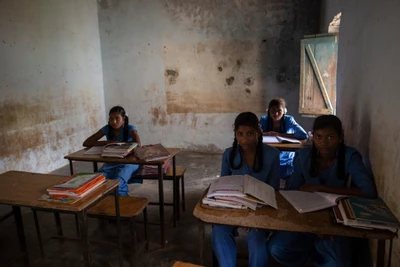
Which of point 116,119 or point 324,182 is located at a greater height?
point 116,119

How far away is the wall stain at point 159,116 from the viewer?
6523mm

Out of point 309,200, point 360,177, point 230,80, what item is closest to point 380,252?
point 309,200

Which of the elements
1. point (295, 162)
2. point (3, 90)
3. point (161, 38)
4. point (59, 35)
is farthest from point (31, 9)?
point (295, 162)

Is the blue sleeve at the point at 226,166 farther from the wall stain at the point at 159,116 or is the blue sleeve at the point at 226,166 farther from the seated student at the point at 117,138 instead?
the wall stain at the point at 159,116

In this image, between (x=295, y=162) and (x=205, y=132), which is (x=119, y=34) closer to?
(x=205, y=132)

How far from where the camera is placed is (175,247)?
9.01 ft

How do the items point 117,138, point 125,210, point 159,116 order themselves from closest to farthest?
point 125,210, point 117,138, point 159,116

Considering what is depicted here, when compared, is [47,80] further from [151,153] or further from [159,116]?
[151,153]

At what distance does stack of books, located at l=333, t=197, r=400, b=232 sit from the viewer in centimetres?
133

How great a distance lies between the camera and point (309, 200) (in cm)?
163

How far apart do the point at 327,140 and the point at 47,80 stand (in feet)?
16.0

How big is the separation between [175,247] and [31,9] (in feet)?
14.6

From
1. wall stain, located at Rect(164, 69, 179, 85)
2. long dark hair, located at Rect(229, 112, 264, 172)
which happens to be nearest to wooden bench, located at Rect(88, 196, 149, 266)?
long dark hair, located at Rect(229, 112, 264, 172)

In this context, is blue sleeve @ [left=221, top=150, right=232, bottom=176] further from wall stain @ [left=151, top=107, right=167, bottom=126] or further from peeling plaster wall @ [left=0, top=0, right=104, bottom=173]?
wall stain @ [left=151, top=107, right=167, bottom=126]
